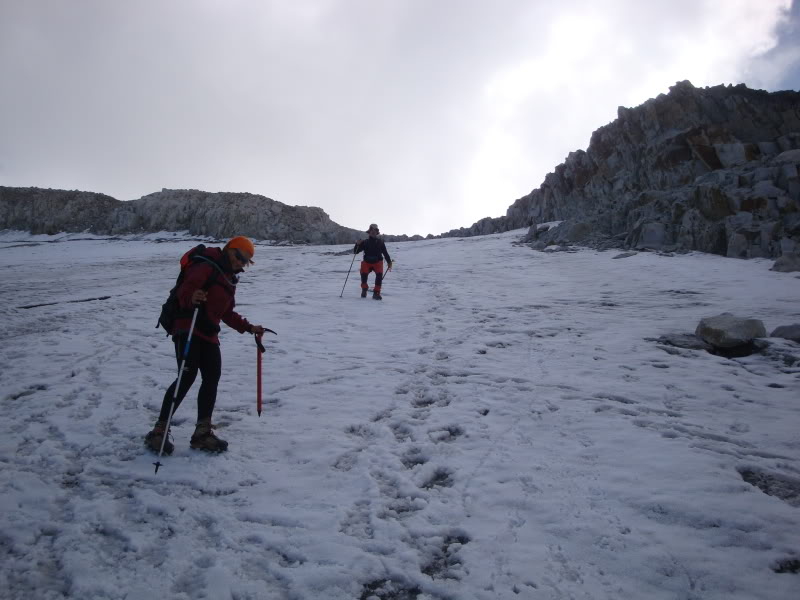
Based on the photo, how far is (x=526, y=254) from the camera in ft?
73.7

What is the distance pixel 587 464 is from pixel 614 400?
1.70 metres

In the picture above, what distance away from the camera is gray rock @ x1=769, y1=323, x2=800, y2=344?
23.0ft

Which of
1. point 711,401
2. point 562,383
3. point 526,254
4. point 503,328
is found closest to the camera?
point 711,401

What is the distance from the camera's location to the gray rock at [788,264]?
40.9 ft

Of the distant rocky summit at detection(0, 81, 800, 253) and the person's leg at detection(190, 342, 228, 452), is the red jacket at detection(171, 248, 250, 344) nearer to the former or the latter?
the person's leg at detection(190, 342, 228, 452)

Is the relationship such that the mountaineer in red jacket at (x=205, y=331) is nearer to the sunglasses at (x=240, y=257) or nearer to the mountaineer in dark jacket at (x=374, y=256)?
the sunglasses at (x=240, y=257)

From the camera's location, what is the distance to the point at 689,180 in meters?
25.0

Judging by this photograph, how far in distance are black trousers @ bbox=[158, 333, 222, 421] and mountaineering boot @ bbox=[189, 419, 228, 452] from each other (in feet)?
0.29

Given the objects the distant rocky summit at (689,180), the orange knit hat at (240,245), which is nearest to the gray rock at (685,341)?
→ the orange knit hat at (240,245)

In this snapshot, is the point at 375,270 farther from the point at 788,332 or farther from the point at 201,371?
the point at 788,332

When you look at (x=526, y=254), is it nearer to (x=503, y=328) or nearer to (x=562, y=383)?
(x=503, y=328)

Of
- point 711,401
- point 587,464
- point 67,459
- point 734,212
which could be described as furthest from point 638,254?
point 67,459

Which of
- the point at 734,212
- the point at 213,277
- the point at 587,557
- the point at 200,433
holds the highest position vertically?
A: the point at 734,212

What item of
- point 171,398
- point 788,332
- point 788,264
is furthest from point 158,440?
point 788,264
